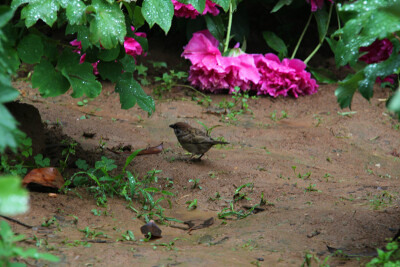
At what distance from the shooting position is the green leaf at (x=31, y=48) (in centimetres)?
294

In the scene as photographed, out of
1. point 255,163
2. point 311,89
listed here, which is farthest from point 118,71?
point 311,89

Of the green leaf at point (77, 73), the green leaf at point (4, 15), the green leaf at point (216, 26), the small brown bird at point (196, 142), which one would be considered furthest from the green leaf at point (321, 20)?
the green leaf at point (4, 15)

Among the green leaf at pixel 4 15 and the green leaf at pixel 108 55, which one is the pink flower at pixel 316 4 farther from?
the green leaf at pixel 4 15

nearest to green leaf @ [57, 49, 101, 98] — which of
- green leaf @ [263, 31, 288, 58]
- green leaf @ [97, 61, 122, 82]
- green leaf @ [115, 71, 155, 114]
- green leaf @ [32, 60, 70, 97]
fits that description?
green leaf @ [32, 60, 70, 97]

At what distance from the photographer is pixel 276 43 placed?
6.86 metres

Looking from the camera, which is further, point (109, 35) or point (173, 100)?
point (173, 100)

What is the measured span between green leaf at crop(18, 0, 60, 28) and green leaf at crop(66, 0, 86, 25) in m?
0.07

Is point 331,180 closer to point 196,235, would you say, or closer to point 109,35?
point 196,235

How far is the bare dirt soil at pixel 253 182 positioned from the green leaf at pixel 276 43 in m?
0.65

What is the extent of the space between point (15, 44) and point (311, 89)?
14.6 ft

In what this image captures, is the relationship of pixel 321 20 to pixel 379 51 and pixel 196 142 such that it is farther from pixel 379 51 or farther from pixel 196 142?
pixel 196 142

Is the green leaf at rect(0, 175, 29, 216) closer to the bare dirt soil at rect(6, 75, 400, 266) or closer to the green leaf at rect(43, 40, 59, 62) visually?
the bare dirt soil at rect(6, 75, 400, 266)

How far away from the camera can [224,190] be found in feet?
13.0

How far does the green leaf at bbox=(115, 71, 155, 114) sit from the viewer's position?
3582 mm
